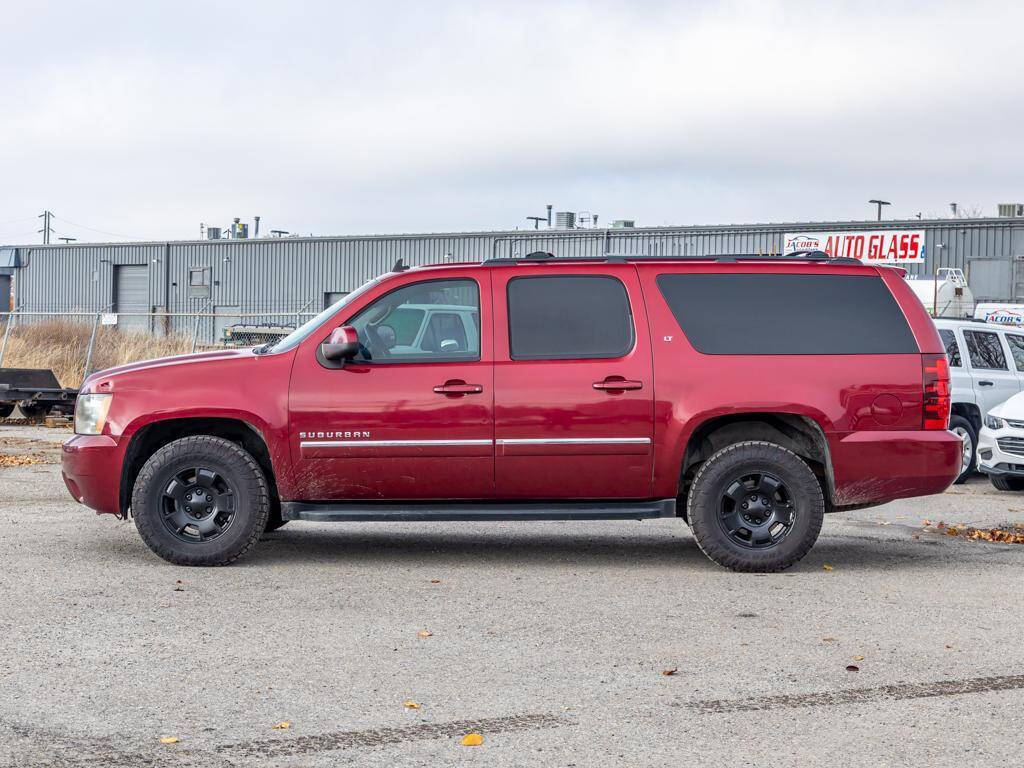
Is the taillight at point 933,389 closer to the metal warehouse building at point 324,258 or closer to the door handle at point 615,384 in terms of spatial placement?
the door handle at point 615,384

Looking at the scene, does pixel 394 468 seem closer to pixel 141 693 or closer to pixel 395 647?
pixel 395 647

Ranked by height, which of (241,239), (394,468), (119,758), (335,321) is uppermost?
(241,239)

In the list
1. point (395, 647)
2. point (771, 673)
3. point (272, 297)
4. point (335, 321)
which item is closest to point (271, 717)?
point (395, 647)

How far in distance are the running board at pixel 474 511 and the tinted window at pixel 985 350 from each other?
820 centimetres

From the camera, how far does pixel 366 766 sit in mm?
4508

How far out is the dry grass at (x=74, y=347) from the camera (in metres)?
27.9

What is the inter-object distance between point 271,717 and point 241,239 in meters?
55.9

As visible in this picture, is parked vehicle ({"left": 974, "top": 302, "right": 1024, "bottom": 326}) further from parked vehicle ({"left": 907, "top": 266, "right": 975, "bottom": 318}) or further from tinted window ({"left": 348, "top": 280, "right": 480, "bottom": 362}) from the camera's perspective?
tinted window ({"left": 348, "top": 280, "right": 480, "bottom": 362})

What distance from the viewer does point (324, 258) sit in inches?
2276

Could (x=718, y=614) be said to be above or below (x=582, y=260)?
below

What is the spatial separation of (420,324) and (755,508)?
96.2 inches

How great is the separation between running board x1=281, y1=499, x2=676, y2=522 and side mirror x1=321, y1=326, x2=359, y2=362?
96 cm

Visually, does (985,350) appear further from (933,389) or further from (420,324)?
(420,324)

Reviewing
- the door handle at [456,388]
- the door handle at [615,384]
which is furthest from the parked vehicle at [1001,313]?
the door handle at [456,388]
